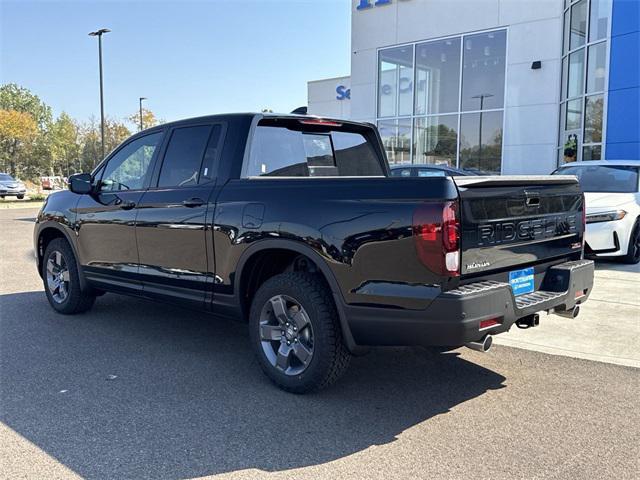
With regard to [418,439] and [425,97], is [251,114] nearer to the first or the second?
[418,439]

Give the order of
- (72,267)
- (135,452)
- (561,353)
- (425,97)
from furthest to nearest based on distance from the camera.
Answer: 1. (425,97)
2. (72,267)
3. (561,353)
4. (135,452)

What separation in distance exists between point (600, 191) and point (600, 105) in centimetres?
716

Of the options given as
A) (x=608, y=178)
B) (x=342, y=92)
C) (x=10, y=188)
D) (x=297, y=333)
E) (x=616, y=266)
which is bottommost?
(x=616, y=266)

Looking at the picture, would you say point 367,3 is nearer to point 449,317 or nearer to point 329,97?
point 329,97

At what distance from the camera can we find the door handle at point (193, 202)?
4.43 meters

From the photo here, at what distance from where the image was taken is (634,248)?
355 inches

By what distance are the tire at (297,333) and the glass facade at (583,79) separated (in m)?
12.2

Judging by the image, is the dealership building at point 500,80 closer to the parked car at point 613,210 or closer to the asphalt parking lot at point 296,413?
the parked car at point 613,210

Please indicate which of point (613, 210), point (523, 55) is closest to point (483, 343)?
point (613, 210)

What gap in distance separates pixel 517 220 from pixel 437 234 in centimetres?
80

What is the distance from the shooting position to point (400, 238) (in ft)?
10.7

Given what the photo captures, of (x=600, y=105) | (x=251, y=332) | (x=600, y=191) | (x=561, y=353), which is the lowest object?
(x=561, y=353)

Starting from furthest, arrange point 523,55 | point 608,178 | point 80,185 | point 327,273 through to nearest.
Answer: point 523,55 → point 608,178 → point 80,185 → point 327,273

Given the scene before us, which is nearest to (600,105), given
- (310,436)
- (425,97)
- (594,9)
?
(594,9)
